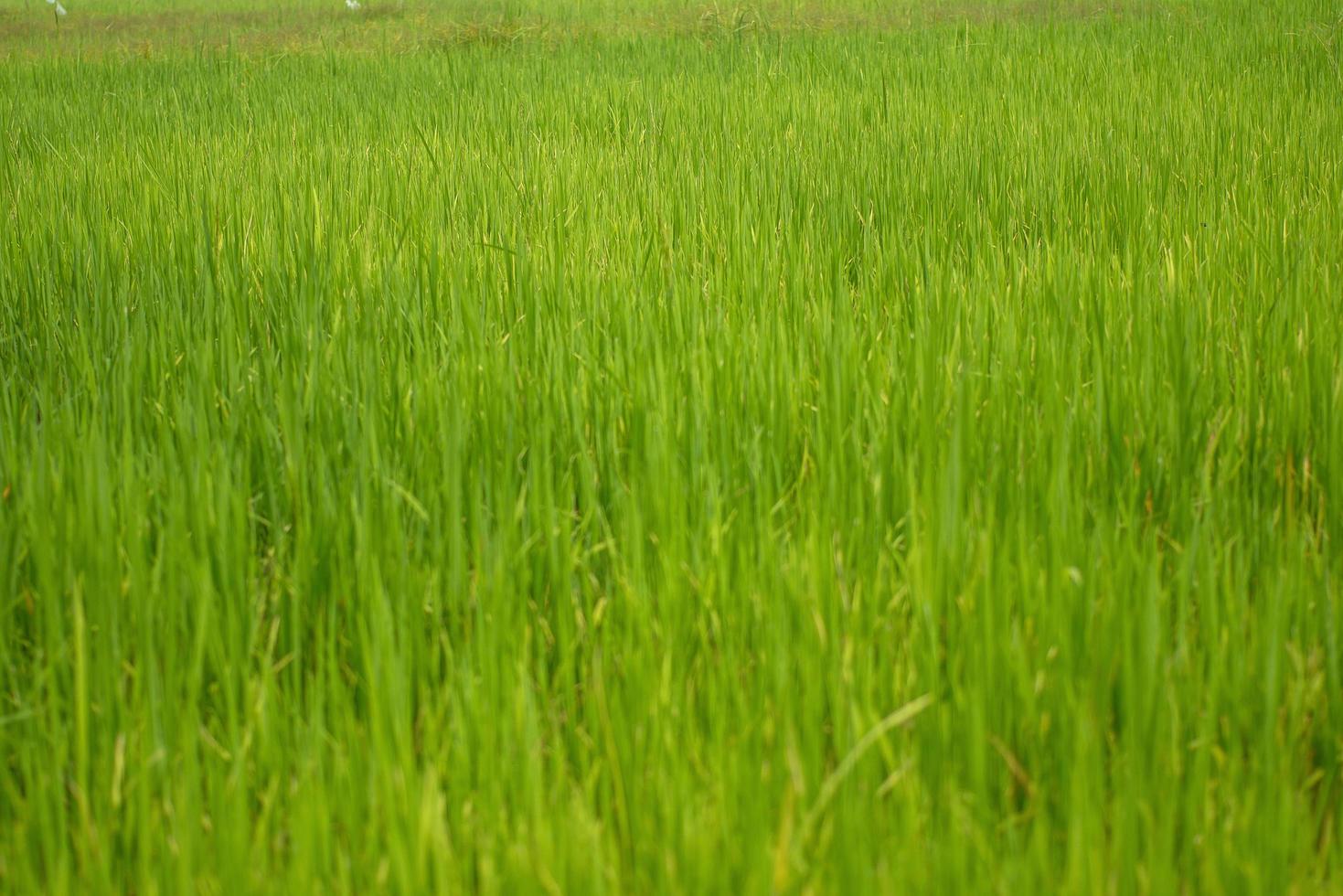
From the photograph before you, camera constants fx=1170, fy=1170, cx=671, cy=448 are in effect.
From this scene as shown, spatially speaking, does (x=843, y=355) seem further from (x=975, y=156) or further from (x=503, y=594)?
(x=975, y=156)

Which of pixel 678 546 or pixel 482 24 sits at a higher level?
pixel 482 24

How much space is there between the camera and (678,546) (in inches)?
43.7

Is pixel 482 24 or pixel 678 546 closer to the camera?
pixel 678 546

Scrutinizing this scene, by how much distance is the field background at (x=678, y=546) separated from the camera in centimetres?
80

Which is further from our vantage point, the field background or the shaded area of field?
the shaded area of field

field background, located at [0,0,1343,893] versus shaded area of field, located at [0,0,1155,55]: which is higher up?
shaded area of field, located at [0,0,1155,55]

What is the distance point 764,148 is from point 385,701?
263 cm

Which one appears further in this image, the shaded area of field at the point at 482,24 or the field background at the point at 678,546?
the shaded area of field at the point at 482,24

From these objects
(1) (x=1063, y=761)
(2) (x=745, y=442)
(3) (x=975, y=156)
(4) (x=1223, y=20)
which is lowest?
(1) (x=1063, y=761)

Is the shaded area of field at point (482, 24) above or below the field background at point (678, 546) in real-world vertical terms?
above

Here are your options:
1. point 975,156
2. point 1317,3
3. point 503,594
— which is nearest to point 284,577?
point 503,594

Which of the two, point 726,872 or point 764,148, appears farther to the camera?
point 764,148

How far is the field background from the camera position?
797 mm

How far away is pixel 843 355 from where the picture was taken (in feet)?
5.03
